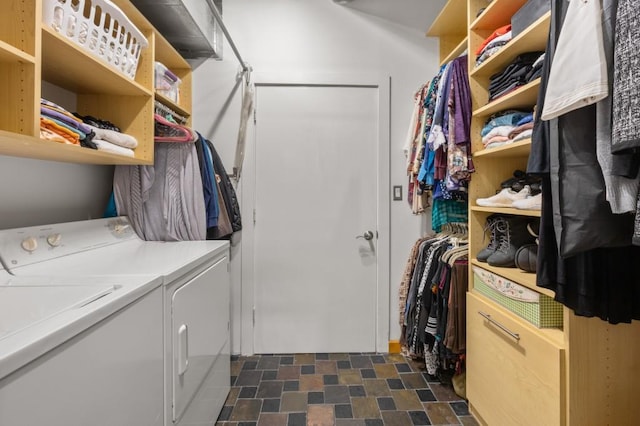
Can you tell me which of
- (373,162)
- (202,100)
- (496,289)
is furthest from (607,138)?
(202,100)

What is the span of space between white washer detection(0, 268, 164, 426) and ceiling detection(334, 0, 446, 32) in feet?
7.91

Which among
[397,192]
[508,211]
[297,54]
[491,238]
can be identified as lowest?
[491,238]

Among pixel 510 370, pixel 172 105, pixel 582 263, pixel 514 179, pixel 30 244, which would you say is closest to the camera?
pixel 582 263

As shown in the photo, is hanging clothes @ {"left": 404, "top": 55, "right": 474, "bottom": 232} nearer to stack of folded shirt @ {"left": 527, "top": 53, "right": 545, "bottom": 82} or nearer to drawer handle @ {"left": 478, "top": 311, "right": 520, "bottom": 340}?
stack of folded shirt @ {"left": 527, "top": 53, "right": 545, "bottom": 82}

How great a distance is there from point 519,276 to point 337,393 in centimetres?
127

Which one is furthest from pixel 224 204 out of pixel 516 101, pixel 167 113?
pixel 516 101

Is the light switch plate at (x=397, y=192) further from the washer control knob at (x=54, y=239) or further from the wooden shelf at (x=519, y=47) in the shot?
the washer control knob at (x=54, y=239)

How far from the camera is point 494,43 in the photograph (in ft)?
4.87

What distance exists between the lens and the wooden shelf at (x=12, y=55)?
2.76 feet

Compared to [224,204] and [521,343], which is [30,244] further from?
[521,343]

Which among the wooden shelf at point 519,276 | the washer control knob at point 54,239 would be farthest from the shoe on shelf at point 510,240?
the washer control knob at point 54,239

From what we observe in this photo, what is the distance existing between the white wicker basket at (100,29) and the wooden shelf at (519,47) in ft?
5.70

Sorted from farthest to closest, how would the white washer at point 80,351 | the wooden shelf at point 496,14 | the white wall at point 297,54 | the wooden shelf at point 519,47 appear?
1. the white wall at point 297,54
2. the wooden shelf at point 496,14
3. the wooden shelf at point 519,47
4. the white washer at point 80,351

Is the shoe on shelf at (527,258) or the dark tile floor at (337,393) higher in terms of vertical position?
the shoe on shelf at (527,258)
